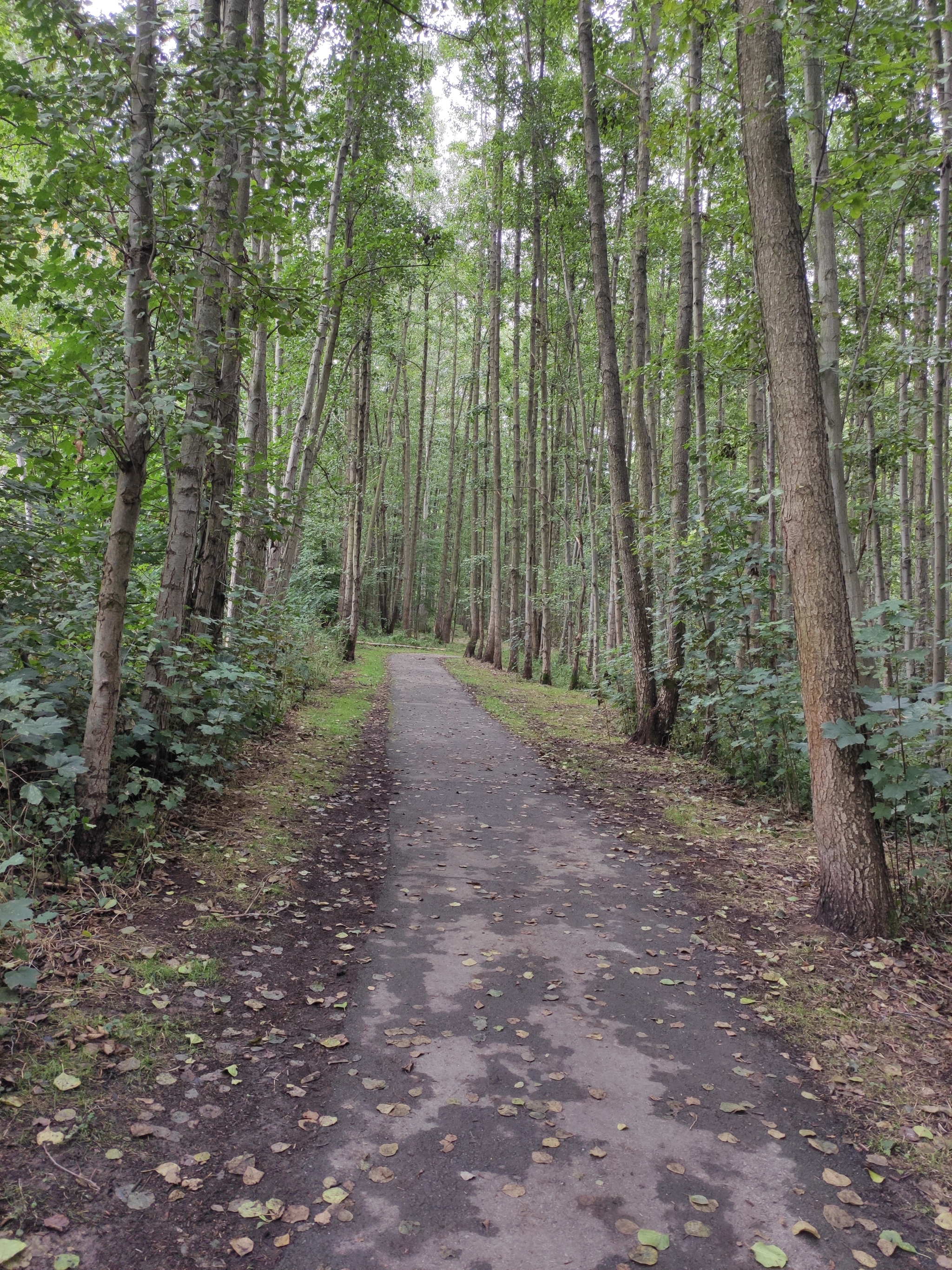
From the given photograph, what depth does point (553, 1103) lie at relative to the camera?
285 cm

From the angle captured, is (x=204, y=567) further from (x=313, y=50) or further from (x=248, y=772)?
(x=313, y=50)

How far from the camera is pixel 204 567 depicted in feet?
20.0

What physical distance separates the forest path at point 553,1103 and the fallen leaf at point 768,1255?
0.10 ft

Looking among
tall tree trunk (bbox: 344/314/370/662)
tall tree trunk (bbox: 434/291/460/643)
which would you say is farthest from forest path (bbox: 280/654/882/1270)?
tall tree trunk (bbox: 434/291/460/643)

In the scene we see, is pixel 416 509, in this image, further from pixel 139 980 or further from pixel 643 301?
pixel 139 980

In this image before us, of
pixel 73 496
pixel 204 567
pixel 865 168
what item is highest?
pixel 865 168

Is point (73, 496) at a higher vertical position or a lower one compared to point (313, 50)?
lower

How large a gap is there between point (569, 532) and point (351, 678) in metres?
13.0

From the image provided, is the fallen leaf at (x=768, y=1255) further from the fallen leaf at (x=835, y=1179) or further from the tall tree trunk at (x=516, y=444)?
the tall tree trunk at (x=516, y=444)

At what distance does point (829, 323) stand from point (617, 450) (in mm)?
4075

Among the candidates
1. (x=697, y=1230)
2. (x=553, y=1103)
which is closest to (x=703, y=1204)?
(x=697, y=1230)

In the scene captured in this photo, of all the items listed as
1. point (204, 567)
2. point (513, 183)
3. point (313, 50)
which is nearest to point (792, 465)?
point (204, 567)

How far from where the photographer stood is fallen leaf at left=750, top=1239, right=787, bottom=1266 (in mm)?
2133

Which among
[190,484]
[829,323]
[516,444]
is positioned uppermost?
[516,444]
